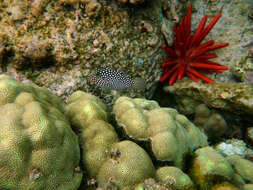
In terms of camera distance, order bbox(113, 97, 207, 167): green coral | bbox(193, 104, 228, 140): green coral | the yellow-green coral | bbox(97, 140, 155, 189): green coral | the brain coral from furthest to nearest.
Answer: bbox(193, 104, 228, 140): green coral < bbox(113, 97, 207, 167): green coral < the yellow-green coral < bbox(97, 140, 155, 189): green coral < the brain coral

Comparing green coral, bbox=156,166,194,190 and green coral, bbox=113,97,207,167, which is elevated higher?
green coral, bbox=113,97,207,167

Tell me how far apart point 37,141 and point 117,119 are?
118 centimetres

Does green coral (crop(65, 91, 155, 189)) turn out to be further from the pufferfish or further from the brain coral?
the pufferfish

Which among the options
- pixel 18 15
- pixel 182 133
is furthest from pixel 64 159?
pixel 18 15

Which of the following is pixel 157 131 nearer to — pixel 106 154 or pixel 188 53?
pixel 106 154

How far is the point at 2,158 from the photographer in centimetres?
148

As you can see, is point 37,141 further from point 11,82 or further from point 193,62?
point 193,62

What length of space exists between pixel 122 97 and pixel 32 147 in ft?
5.42

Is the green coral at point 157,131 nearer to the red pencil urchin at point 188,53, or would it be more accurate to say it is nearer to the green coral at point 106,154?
the green coral at point 106,154

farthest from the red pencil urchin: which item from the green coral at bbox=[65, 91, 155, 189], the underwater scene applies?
the green coral at bbox=[65, 91, 155, 189]

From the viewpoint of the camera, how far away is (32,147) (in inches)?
64.4

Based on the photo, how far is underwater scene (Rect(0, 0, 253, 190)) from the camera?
1.75 meters

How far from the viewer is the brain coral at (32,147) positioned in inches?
59.8

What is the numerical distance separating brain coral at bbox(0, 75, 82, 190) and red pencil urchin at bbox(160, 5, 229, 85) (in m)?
3.22
